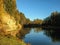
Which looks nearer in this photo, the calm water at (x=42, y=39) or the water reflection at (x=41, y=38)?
the calm water at (x=42, y=39)

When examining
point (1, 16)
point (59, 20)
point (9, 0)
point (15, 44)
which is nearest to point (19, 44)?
point (15, 44)

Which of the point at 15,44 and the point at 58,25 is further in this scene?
the point at 58,25

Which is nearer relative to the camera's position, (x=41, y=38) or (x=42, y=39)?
(x=42, y=39)

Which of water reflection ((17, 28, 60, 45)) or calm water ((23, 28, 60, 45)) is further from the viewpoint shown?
water reflection ((17, 28, 60, 45))

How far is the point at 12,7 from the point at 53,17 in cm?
6973

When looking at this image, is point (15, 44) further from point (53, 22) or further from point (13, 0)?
point (53, 22)

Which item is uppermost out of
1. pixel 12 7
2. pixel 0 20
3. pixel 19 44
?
pixel 12 7

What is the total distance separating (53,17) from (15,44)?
151051 mm

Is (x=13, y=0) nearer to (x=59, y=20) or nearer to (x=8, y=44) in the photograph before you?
→ (x=59, y=20)

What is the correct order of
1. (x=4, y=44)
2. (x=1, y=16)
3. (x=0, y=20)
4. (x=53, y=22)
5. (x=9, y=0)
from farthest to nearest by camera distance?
(x=53, y=22), (x=9, y=0), (x=1, y=16), (x=0, y=20), (x=4, y=44)

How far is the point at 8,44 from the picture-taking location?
22578 mm

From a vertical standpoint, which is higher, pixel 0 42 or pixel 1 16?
pixel 1 16

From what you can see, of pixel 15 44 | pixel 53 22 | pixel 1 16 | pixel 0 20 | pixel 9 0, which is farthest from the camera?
pixel 53 22

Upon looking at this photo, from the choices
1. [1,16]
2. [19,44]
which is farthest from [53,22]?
[19,44]
